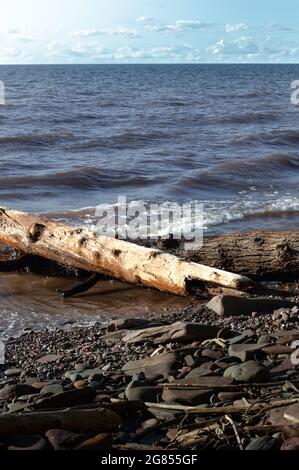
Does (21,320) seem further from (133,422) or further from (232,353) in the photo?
(133,422)

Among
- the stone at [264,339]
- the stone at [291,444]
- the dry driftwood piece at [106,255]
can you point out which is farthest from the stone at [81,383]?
the dry driftwood piece at [106,255]

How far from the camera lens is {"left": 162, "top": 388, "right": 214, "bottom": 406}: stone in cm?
405

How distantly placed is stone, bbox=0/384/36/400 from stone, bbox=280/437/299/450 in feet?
6.67

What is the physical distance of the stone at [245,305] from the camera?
6637 mm

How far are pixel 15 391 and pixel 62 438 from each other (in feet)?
3.84

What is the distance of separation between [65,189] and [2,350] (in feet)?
29.6

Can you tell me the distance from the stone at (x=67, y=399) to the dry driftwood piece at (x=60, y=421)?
0.28m

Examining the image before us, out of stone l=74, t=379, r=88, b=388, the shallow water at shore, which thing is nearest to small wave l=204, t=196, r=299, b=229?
the shallow water at shore

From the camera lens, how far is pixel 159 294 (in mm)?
8273

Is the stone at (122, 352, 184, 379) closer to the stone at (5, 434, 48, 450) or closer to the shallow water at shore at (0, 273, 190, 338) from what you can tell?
the stone at (5, 434, 48, 450)

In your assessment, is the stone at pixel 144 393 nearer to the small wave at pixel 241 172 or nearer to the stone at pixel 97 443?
the stone at pixel 97 443

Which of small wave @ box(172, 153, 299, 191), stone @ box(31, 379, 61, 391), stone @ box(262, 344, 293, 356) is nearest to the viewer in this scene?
stone @ box(31, 379, 61, 391)

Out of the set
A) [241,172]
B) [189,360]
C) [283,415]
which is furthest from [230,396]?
[241,172]
